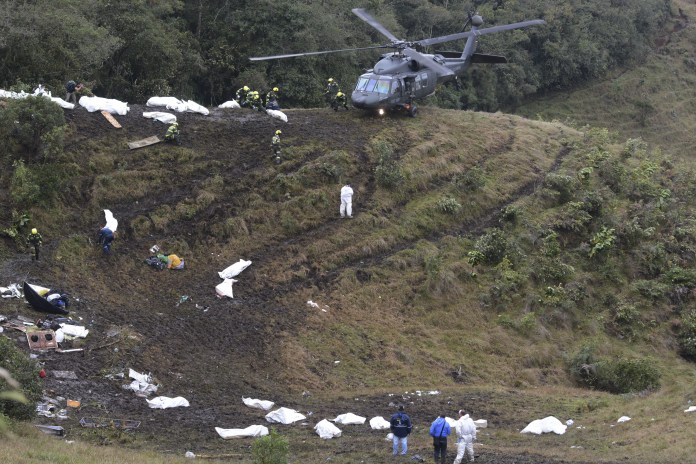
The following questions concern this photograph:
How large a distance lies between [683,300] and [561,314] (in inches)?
183

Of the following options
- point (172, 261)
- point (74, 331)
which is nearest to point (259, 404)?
point (74, 331)

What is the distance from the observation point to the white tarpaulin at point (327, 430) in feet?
56.9

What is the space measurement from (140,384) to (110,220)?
22.8 ft

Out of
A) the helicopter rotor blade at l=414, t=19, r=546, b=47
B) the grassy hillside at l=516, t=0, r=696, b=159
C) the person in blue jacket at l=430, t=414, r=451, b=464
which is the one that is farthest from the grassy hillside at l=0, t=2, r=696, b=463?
the grassy hillside at l=516, t=0, r=696, b=159

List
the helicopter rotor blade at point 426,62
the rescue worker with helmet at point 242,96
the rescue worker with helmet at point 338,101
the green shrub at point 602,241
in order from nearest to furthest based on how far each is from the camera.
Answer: the green shrub at point 602,241
the helicopter rotor blade at point 426,62
the rescue worker with helmet at point 242,96
the rescue worker with helmet at point 338,101

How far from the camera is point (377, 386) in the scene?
2136 cm

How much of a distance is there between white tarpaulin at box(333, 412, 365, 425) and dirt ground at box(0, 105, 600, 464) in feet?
0.58

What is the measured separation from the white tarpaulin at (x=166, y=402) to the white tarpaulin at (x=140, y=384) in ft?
1.07

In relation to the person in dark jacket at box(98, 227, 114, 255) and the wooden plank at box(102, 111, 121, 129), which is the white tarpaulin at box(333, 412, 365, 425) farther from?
the wooden plank at box(102, 111, 121, 129)

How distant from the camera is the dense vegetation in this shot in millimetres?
30109

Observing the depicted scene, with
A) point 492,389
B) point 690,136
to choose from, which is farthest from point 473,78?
point 492,389

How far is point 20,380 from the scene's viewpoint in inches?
607

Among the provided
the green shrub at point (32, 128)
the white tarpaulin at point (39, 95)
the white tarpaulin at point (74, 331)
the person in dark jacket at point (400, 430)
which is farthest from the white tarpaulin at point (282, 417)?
the white tarpaulin at point (39, 95)

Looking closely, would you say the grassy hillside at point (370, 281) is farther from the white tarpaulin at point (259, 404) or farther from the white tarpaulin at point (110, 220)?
the white tarpaulin at point (259, 404)
